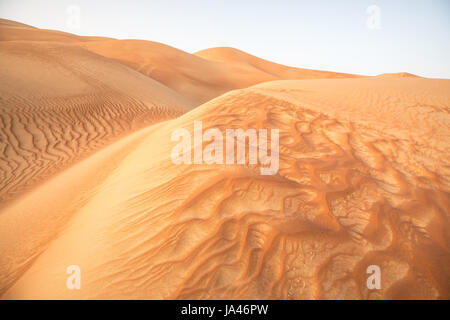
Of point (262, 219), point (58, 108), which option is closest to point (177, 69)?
point (58, 108)

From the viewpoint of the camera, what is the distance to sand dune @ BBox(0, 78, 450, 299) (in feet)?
4.78

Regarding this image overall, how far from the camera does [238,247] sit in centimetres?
159

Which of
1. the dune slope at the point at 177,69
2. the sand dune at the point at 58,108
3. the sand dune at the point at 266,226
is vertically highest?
the dune slope at the point at 177,69

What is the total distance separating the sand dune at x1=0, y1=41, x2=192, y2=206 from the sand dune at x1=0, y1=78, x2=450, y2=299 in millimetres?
2542

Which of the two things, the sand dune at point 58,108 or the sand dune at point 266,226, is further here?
the sand dune at point 58,108

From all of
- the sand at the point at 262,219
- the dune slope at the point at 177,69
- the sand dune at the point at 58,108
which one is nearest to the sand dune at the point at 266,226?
the sand at the point at 262,219

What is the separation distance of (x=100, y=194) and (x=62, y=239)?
692 millimetres

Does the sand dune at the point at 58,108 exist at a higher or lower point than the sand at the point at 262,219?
higher

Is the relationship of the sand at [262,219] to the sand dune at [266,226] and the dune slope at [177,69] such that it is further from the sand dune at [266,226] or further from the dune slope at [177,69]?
the dune slope at [177,69]

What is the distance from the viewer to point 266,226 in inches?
66.2

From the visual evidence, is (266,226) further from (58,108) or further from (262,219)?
(58,108)

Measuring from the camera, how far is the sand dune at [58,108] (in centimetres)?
511

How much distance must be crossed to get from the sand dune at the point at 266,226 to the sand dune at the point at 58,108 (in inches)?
100

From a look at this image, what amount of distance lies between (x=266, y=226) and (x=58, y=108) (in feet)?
25.5
